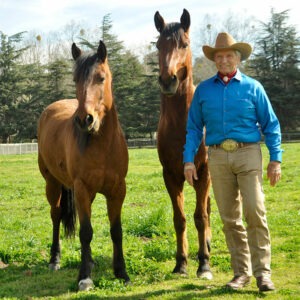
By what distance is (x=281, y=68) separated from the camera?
4412cm

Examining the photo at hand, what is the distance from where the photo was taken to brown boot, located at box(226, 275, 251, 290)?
431cm

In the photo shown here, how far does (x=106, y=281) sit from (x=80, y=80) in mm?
2172

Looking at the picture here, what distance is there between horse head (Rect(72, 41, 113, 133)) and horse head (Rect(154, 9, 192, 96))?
637 millimetres

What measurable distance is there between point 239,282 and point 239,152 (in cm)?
131

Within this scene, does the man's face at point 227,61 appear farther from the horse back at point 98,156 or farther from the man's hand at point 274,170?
the horse back at point 98,156

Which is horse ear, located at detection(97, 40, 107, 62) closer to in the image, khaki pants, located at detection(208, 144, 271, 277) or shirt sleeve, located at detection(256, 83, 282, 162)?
khaki pants, located at detection(208, 144, 271, 277)

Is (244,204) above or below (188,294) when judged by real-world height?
above

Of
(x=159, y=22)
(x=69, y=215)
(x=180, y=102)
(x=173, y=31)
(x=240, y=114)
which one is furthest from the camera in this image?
(x=69, y=215)

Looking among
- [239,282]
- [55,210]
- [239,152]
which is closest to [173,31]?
[239,152]

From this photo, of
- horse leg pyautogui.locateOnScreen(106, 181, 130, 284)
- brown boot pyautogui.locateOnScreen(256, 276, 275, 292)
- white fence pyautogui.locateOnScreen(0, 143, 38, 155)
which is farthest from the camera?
white fence pyautogui.locateOnScreen(0, 143, 38, 155)

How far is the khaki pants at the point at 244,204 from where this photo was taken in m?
4.19

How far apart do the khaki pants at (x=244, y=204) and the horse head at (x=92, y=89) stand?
1.26m

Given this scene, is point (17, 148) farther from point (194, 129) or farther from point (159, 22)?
point (194, 129)

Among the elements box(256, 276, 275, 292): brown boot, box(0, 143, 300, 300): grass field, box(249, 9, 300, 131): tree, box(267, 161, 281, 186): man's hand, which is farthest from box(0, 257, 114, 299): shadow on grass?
box(249, 9, 300, 131): tree
